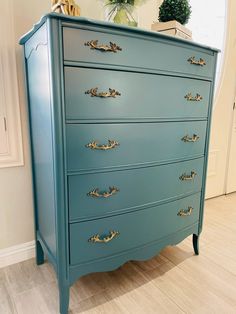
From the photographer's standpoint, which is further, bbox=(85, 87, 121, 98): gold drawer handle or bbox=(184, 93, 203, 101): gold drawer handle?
bbox=(184, 93, 203, 101): gold drawer handle

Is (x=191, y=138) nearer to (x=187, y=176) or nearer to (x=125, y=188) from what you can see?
(x=187, y=176)

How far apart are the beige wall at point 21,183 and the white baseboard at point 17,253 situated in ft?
0.10

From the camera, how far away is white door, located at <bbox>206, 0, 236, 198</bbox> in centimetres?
240

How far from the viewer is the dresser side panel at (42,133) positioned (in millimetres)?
1058

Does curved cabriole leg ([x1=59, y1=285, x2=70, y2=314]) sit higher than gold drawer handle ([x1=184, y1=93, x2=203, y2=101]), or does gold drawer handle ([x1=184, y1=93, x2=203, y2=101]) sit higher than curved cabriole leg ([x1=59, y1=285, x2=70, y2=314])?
gold drawer handle ([x1=184, y1=93, x2=203, y2=101])

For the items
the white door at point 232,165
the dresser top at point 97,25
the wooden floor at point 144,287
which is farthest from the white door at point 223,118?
the dresser top at point 97,25

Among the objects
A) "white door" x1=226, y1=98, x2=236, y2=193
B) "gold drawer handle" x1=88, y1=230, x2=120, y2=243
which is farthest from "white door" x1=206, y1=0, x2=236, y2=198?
"gold drawer handle" x1=88, y1=230, x2=120, y2=243

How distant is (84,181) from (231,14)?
7.54ft

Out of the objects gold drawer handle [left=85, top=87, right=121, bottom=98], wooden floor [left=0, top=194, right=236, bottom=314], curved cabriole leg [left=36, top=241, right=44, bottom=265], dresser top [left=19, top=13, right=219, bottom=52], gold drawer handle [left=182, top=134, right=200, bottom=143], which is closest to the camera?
dresser top [left=19, top=13, right=219, bottom=52]

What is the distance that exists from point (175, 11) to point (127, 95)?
72 centimetres

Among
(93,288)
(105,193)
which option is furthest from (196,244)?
(105,193)

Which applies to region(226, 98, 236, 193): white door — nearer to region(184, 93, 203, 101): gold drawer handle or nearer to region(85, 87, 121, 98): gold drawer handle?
region(184, 93, 203, 101): gold drawer handle

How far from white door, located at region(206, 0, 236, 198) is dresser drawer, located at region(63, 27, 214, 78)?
125cm

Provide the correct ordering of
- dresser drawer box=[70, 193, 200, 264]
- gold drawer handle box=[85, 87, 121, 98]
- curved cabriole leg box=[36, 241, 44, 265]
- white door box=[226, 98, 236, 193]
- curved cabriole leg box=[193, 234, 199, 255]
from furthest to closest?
white door box=[226, 98, 236, 193] < curved cabriole leg box=[193, 234, 199, 255] < curved cabriole leg box=[36, 241, 44, 265] < dresser drawer box=[70, 193, 200, 264] < gold drawer handle box=[85, 87, 121, 98]
